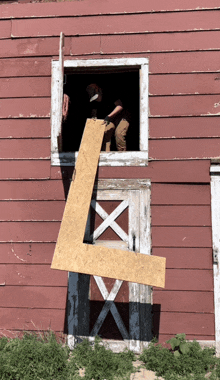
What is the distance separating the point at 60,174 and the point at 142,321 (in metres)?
2.20

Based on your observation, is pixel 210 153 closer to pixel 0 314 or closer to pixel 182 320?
pixel 182 320

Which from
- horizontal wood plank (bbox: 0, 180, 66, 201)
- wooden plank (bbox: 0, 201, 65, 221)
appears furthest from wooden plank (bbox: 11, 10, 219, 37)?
wooden plank (bbox: 0, 201, 65, 221)

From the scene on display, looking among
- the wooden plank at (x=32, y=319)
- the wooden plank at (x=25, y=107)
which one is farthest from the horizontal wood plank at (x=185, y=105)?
the wooden plank at (x=32, y=319)

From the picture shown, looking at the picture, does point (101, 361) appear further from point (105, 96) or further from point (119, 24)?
point (105, 96)

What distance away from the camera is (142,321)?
14.2ft

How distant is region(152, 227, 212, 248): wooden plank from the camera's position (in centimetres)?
444

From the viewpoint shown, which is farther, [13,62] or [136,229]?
[13,62]

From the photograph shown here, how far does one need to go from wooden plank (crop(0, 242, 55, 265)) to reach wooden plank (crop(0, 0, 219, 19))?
324 cm

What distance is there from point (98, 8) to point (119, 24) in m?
0.38

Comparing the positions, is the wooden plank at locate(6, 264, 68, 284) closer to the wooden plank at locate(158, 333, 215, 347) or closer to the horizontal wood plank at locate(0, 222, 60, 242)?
the horizontal wood plank at locate(0, 222, 60, 242)

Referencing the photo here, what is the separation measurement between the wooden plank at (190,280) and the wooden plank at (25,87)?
3009 mm

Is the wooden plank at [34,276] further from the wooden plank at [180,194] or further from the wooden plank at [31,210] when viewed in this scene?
the wooden plank at [180,194]

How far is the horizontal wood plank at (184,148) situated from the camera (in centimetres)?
454

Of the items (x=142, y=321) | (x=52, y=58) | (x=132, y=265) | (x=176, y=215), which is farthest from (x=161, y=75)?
(x=142, y=321)
